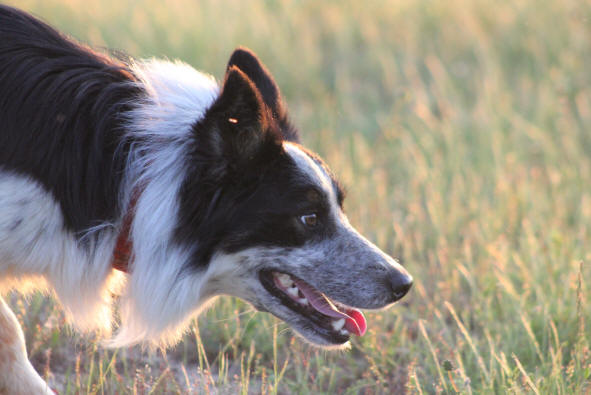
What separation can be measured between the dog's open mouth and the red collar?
1.78 ft

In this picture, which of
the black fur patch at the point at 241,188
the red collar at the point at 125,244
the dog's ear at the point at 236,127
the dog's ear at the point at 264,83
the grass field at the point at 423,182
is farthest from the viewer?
the grass field at the point at 423,182

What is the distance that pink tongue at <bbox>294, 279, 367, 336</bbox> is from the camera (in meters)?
3.03

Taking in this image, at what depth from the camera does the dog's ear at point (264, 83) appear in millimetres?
3158

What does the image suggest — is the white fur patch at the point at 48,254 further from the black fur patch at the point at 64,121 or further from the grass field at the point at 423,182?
the grass field at the point at 423,182

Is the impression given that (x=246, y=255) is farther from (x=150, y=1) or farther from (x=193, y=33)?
(x=150, y=1)

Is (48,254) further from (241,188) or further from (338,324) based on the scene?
(338,324)

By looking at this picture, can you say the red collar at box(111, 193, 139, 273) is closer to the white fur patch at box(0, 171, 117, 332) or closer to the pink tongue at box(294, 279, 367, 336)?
the white fur patch at box(0, 171, 117, 332)

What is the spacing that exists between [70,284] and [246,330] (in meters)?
1.23

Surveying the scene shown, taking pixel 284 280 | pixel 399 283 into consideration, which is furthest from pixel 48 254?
pixel 399 283

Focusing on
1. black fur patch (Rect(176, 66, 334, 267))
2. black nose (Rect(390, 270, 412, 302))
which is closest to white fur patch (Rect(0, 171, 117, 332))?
black fur patch (Rect(176, 66, 334, 267))

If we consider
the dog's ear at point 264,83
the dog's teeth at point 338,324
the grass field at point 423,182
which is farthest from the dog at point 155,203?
the grass field at point 423,182

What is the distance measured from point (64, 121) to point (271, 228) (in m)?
0.88

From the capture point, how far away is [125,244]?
9.27ft

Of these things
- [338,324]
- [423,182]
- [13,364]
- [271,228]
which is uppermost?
[271,228]
